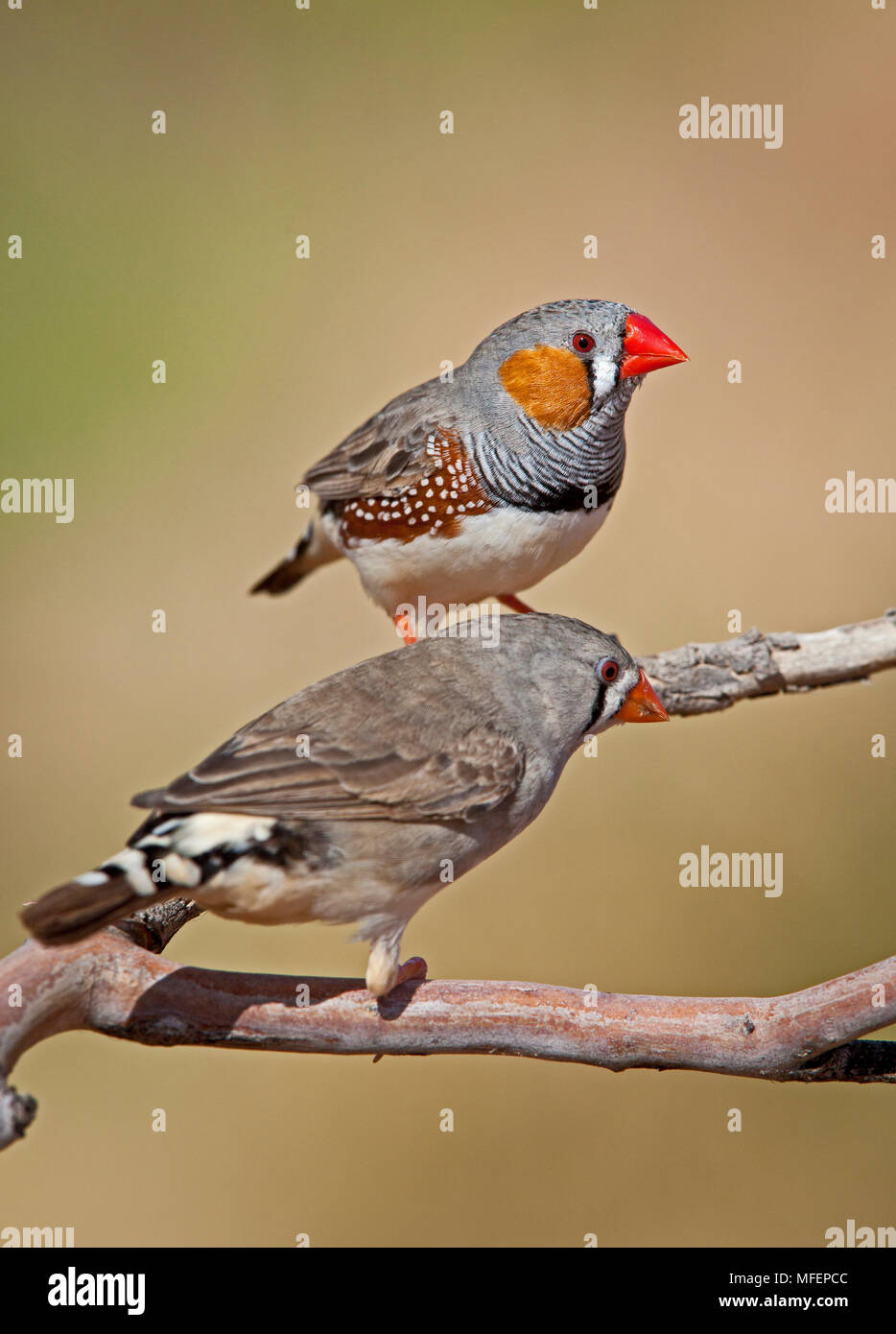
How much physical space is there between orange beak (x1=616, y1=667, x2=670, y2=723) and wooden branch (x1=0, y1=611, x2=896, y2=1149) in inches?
32.2

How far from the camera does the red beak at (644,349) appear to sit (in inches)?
157

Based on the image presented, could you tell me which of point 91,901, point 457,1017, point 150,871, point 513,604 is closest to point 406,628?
point 513,604

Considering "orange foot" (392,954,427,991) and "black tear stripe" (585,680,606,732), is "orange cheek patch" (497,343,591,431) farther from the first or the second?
"orange foot" (392,954,427,991)

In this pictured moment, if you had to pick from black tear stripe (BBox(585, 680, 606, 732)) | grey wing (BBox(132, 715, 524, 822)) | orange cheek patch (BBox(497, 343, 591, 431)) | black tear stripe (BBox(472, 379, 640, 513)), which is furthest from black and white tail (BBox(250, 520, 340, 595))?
grey wing (BBox(132, 715, 524, 822))

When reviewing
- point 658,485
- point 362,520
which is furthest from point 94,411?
point 362,520

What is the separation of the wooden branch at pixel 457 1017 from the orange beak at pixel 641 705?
2.68 feet

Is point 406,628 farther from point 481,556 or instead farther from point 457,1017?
point 457,1017

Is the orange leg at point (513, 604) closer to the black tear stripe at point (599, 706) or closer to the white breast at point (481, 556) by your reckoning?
the white breast at point (481, 556)

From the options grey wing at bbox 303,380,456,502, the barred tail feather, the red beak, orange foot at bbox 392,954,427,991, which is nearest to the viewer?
the barred tail feather

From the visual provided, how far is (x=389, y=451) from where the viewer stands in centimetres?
443

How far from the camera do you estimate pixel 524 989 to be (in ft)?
10.3

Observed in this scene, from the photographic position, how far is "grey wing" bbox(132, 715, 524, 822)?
3002 mm

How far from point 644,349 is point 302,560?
1.82m

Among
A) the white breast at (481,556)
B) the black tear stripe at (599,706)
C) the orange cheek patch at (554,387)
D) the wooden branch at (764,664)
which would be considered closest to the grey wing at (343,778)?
the black tear stripe at (599,706)
